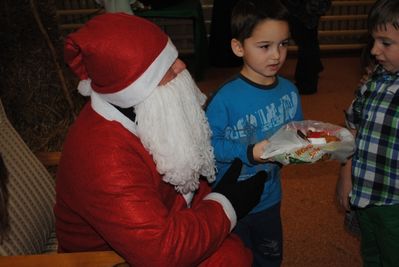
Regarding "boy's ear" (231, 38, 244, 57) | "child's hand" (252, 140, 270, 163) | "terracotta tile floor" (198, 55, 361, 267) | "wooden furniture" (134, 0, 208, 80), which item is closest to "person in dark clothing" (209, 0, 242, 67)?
"wooden furniture" (134, 0, 208, 80)

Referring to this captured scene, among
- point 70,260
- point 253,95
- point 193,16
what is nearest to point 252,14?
point 253,95

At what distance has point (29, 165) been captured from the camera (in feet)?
5.52

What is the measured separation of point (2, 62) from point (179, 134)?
194 centimetres

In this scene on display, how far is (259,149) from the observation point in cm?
138

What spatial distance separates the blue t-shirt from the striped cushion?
0.73 metres

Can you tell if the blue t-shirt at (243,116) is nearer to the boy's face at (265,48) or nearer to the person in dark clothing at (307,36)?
the boy's face at (265,48)

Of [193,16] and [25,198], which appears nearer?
[25,198]

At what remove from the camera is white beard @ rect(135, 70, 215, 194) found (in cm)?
115

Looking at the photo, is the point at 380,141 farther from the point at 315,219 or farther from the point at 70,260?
the point at 315,219

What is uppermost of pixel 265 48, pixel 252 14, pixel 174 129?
pixel 252 14

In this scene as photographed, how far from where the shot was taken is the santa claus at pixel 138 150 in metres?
1.10

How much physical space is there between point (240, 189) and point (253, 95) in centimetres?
34

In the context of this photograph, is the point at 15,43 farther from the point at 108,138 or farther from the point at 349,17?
the point at 349,17

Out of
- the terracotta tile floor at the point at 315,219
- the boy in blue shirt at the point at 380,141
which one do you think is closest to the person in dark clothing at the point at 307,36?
the terracotta tile floor at the point at 315,219
